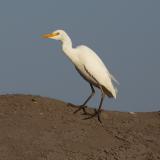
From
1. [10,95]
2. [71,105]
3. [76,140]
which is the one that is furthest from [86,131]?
[10,95]

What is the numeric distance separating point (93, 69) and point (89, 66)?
0.12 meters

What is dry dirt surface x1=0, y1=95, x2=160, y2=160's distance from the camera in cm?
1362

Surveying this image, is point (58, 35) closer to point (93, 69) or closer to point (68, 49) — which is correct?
point (68, 49)

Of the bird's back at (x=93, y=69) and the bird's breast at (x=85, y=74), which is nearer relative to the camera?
the bird's back at (x=93, y=69)

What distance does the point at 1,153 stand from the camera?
13273mm

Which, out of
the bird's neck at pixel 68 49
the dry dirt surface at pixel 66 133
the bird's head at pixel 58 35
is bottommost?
the dry dirt surface at pixel 66 133

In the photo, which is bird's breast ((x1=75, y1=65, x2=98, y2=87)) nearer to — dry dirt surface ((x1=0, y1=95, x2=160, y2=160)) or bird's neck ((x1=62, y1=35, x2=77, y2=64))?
bird's neck ((x1=62, y1=35, x2=77, y2=64))

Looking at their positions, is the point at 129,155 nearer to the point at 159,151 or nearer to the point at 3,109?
the point at 159,151

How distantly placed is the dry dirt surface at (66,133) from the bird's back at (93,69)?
2.55 feet

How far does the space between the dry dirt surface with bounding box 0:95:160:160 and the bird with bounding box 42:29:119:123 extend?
1.89 ft

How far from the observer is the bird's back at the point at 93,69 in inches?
605

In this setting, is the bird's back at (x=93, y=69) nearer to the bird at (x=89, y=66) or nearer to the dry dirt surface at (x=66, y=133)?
the bird at (x=89, y=66)

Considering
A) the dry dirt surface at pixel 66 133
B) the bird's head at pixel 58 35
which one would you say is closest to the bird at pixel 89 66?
the bird's head at pixel 58 35

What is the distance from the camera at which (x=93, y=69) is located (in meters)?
15.4
